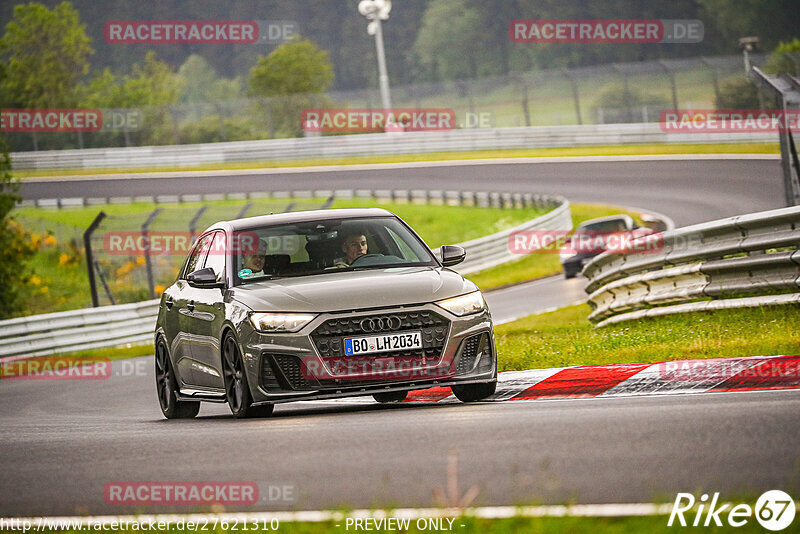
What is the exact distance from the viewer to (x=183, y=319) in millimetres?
10766

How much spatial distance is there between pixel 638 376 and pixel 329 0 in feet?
456

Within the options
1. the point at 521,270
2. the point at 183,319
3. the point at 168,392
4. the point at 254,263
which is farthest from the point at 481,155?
the point at 254,263

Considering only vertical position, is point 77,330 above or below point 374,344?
below

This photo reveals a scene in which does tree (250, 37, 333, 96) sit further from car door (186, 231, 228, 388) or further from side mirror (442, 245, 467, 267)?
side mirror (442, 245, 467, 267)

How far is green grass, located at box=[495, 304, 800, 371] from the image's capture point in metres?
10.4

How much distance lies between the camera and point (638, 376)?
31.6 feet

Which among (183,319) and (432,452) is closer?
(432,452)

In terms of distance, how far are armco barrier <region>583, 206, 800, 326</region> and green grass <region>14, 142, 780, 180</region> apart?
27.2 m

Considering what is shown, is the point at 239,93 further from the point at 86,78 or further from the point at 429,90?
the point at 429,90

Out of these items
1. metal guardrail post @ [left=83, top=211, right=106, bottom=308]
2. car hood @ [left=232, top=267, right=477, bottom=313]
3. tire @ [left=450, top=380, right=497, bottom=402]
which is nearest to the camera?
car hood @ [left=232, top=267, right=477, bottom=313]
